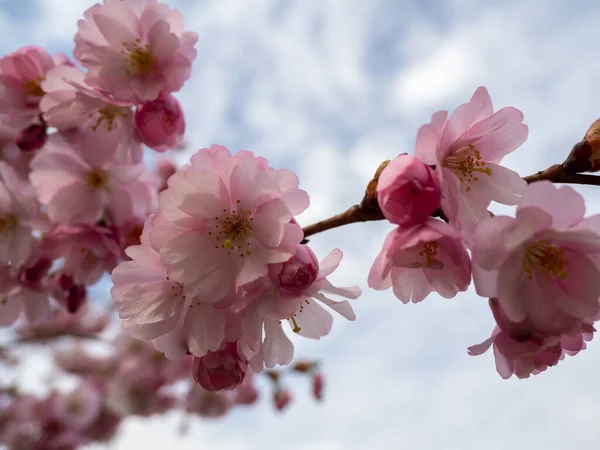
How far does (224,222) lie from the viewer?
3.46 ft

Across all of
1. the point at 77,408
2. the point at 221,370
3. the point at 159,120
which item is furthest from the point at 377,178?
the point at 77,408


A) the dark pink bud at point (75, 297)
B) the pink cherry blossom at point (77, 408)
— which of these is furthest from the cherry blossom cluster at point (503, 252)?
the pink cherry blossom at point (77, 408)

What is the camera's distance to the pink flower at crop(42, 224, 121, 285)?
1664 millimetres

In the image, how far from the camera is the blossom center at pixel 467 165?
1111 mm

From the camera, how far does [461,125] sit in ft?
3.49

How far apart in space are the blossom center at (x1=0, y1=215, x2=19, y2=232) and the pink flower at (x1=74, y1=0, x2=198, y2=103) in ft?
2.12

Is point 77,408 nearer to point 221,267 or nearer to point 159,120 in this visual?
point 159,120

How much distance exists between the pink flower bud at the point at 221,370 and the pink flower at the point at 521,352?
48 centimetres

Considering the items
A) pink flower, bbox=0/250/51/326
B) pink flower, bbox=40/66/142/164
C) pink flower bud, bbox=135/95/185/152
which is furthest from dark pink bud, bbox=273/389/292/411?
pink flower bud, bbox=135/95/185/152

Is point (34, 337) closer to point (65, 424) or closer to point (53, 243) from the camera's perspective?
point (65, 424)

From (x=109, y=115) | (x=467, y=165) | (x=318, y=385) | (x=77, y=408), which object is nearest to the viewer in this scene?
(x=467, y=165)

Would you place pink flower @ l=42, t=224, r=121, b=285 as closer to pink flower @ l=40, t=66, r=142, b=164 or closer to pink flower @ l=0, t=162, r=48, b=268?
pink flower @ l=0, t=162, r=48, b=268

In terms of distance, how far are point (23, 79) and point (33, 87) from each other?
0.04 metres

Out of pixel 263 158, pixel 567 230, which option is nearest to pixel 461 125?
pixel 567 230
